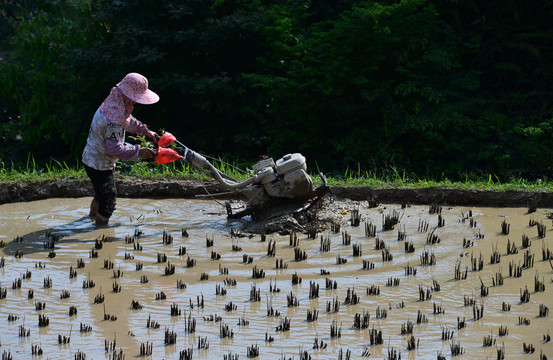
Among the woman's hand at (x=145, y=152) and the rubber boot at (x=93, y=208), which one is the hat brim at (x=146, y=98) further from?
the rubber boot at (x=93, y=208)

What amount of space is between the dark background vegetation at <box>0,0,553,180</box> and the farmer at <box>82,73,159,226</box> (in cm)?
491

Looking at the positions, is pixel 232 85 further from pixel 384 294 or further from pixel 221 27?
pixel 384 294

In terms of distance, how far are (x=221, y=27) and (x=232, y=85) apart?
1.36 m

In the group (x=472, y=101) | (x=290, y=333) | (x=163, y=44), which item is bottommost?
(x=290, y=333)

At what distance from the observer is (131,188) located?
11305 millimetres

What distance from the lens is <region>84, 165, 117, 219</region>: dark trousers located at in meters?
9.04

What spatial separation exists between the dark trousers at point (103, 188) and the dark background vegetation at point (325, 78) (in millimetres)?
4955

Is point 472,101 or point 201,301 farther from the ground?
point 472,101

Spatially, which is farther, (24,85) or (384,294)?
(24,85)

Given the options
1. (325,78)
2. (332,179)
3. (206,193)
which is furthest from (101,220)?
(325,78)

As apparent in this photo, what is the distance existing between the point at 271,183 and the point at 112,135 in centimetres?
206

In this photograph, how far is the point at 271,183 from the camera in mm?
8906

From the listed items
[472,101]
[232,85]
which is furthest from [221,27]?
[472,101]

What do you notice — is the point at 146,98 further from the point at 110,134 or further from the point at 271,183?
the point at 271,183
